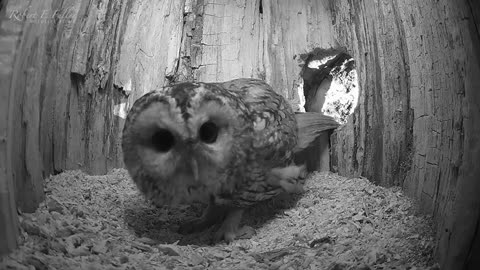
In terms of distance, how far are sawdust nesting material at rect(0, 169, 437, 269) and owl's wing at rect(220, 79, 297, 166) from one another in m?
0.41

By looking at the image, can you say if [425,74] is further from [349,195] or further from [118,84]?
[118,84]

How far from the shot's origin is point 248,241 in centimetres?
286

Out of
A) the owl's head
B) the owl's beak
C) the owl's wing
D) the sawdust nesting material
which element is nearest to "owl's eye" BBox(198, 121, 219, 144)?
the owl's head

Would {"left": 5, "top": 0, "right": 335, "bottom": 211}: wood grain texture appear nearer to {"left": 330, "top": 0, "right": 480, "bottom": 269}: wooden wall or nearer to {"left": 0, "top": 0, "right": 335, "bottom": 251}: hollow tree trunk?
{"left": 0, "top": 0, "right": 335, "bottom": 251}: hollow tree trunk

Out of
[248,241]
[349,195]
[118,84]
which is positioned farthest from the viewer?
[118,84]

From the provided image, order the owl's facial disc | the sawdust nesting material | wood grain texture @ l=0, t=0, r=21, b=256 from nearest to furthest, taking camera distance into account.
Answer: wood grain texture @ l=0, t=0, r=21, b=256 < the sawdust nesting material < the owl's facial disc

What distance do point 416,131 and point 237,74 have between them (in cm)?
146

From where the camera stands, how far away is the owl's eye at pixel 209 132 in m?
2.49

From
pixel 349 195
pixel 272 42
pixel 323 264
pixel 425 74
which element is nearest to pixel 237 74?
pixel 272 42

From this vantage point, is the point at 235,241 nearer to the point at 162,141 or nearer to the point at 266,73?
the point at 162,141

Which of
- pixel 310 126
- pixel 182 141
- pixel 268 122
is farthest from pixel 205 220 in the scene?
pixel 310 126

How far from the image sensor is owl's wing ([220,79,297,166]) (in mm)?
2828

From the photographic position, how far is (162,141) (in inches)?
97.8

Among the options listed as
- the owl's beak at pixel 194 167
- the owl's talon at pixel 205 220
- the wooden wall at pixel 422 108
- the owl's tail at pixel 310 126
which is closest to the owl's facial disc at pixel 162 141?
the owl's beak at pixel 194 167
